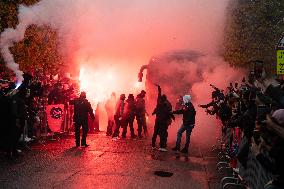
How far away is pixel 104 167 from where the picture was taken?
9344 mm

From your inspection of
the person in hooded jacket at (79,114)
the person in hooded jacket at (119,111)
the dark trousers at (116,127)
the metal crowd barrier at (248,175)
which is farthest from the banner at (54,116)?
the metal crowd barrier at (248,175)

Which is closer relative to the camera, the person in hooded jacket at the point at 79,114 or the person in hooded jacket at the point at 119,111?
the person in hooded jacket at the point at 79,114

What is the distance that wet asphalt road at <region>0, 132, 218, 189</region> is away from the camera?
25.8 ft

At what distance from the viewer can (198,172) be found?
30.9 ft

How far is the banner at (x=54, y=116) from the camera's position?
44.6 feet

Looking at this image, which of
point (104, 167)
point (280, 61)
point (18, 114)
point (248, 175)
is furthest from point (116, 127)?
point (248, 175)

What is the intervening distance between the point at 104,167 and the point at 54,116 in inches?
191

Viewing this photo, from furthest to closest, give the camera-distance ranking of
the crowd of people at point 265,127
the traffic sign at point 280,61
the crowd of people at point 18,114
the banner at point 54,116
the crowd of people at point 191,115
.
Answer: the banner at point 54,116
the crowd of people at point 18,114
the traffic sign at point 280,61
the crowd of people at point 191,115
the crowd of people at point 265,127

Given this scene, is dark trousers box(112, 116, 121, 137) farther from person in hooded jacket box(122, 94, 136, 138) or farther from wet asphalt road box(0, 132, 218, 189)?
wet asphalt road box(0, 132, 218, 189)

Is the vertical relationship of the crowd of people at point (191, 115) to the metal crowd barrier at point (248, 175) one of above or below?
above

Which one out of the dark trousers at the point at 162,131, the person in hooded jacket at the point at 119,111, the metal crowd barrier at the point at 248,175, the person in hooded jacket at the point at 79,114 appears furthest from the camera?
the person in hooded jacket at the point at 119,111

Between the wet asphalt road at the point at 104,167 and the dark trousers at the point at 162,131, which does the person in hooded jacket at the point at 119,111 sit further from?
the dark trousers at the point at 162,131

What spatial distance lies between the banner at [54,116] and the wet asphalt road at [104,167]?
0.75 metres

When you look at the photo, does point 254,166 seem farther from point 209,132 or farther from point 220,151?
point 209,132
